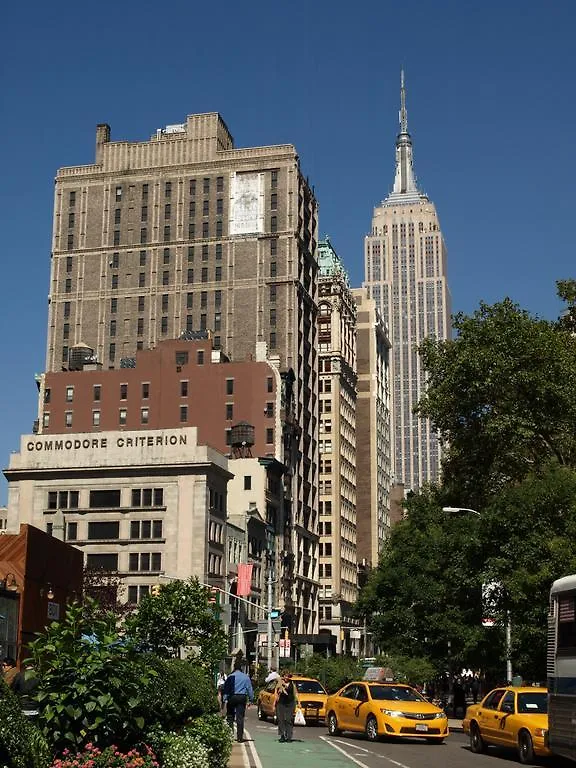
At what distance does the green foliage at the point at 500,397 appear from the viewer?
53.4m

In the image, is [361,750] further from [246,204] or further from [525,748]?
[246,204]

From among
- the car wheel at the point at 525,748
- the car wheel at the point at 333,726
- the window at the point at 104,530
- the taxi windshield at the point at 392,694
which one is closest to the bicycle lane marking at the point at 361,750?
the taxi windshield at the point at 392,694

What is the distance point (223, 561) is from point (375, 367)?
311ft

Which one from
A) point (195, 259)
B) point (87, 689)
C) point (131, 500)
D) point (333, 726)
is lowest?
point (333, 726)

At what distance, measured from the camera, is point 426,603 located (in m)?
61.5

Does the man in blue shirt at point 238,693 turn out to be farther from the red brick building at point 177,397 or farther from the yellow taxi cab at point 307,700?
the red brick building at point 177,397

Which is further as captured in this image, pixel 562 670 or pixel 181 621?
pixel 181 621

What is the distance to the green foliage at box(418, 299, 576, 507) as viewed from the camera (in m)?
53.4

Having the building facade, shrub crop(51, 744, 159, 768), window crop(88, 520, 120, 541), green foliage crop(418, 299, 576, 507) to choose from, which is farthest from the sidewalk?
the building facade

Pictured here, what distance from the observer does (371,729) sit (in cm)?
2952

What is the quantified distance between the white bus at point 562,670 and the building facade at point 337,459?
123 metres

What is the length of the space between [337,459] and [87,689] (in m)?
139

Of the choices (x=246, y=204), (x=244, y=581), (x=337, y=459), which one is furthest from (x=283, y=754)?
(x=337, y=459)

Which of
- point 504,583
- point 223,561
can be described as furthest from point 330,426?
point 504,583
